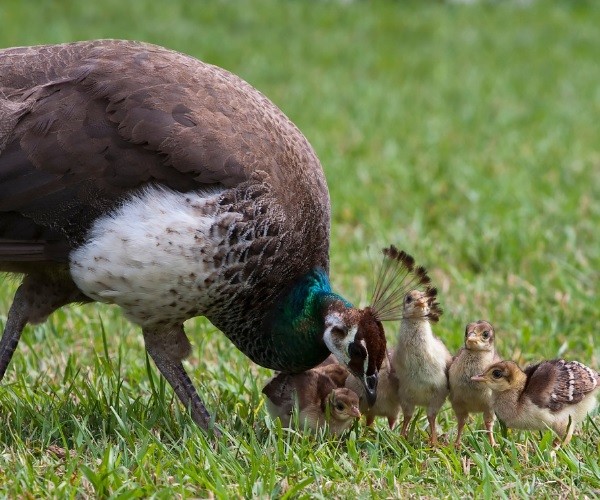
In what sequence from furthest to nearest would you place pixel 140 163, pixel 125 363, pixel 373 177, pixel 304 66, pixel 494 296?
pixel 304 66 → pixel 373 177 → pixel 494 296 → pixel 125 363 → pixel 140 163

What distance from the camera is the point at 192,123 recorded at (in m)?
4.08

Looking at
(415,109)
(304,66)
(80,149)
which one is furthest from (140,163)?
(304,66)

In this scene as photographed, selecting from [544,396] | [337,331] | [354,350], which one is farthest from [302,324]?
[544,396]

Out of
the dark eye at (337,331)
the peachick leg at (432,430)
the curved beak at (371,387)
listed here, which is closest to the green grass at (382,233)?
the peachick leg at (432,430)

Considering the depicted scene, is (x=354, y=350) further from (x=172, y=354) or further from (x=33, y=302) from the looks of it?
(x=33, y=302)

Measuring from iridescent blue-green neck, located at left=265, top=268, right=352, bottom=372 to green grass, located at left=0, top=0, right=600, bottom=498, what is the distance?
272 mm

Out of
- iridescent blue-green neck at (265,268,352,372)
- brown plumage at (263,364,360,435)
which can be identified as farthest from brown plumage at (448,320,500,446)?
iridescent blue-green neck at (265,268,352,372)

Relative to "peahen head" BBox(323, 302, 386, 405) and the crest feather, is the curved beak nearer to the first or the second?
"peahen head" BBox(323, 302, 386, 405)

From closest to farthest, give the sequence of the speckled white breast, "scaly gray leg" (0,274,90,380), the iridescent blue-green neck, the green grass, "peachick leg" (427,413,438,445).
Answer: the green grass < the speckled white breast < "peachick leg" (427,413,438,445) < the iridescent blue-green neck < "scaly gray leg" (0,274,90,380)

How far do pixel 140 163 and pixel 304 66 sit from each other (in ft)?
24.5

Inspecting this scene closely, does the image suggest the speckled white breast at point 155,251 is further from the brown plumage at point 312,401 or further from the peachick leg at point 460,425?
the peachick leg at point 460,425

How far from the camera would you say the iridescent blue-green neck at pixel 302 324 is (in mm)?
4242

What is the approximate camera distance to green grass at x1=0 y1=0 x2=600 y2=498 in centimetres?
370

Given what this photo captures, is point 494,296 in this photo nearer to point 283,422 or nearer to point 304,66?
point 283,422
